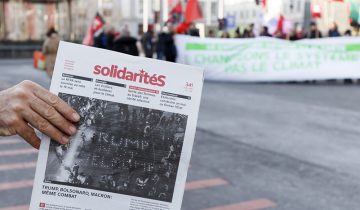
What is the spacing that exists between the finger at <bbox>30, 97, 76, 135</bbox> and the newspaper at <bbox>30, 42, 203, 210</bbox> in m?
0.03

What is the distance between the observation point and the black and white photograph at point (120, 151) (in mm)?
1201

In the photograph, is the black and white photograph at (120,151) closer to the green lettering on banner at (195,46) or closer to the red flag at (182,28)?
the green lettering on banner at (195,46)

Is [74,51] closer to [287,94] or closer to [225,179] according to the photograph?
[225,179]

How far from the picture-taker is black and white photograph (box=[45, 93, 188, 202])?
1201 mm

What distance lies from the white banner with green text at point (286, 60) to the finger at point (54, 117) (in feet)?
43.8

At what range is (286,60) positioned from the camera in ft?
46.3

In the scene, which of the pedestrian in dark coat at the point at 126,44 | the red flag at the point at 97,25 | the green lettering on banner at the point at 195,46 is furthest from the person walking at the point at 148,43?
the pedestrian in dark coat at the point at 126,44

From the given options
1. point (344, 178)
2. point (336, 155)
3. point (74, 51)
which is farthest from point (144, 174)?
point (336, 155)

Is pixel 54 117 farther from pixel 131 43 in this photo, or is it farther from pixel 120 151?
pixel 131 43

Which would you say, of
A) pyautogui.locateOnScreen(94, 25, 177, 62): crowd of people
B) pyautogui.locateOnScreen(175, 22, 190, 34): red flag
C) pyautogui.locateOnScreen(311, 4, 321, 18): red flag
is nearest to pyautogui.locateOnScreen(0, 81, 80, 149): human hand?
pyautogui.locateOnScreen(94, 25, 177, 62): crowd of people

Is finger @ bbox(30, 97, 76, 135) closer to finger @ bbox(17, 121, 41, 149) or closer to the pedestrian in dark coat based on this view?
finger @ bbox(17, 121, 41, 149)

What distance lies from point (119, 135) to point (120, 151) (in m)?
0.04

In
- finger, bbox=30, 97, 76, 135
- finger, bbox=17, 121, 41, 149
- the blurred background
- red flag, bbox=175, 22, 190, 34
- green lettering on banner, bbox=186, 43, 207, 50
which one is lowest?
the blurred background

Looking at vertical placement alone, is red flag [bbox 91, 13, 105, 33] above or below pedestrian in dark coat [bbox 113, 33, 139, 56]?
above
